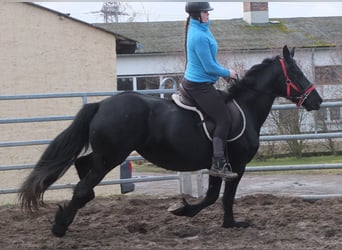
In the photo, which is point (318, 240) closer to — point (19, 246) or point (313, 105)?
point (313, 105)

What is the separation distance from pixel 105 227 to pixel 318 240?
2.33m

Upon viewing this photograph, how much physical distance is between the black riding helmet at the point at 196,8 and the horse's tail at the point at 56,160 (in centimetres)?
137

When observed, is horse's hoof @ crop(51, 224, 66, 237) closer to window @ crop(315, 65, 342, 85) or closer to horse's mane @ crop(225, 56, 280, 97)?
horse's mane @ crop(225, 56, 280, 97)

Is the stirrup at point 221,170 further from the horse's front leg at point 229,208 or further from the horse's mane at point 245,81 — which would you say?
the horse's mane at point 245,81

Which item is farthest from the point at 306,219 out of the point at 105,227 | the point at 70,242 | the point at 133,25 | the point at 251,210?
the point at 133,25

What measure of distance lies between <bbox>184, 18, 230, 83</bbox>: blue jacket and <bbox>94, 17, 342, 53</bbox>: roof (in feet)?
62.9

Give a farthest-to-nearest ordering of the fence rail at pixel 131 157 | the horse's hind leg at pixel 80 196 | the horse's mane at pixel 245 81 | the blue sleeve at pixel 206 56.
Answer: the fence rail at pixel 131 157 → the horse's mane at pixel 245 81 → the blue sleeve at pixel 206 56 → the horse's hind leg at pixel 80 196

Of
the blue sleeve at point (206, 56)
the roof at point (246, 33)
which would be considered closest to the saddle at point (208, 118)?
the blue sleeve at point (206, 56)

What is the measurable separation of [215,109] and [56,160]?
1729 mm

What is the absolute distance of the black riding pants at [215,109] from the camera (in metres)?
6.41

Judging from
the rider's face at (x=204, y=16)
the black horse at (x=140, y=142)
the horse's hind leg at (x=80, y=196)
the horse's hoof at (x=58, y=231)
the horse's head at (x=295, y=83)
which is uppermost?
the rider's face at (x=204, y=16)

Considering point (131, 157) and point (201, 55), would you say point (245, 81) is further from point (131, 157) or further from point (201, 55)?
point (131, 157)

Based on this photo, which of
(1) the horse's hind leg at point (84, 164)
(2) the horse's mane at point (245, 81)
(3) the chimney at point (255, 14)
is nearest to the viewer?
(1) the horse's hind leg at point (84, 164)

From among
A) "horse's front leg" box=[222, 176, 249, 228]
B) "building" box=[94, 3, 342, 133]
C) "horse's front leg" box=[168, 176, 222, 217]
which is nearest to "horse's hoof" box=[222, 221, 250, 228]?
"horse's front leg" box=[222, 176, 249, 228]
